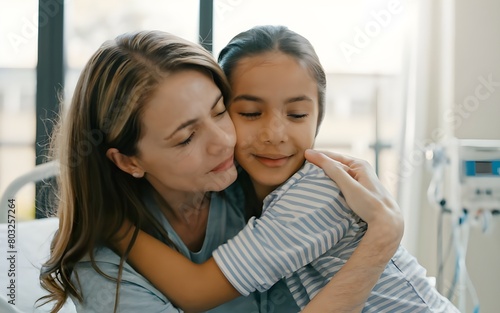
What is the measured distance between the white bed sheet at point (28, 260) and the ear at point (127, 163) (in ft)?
1.61

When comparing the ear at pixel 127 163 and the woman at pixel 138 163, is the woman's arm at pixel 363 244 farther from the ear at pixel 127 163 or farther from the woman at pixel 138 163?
the ear at pixel 127 163

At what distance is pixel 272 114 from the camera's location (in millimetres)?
1293

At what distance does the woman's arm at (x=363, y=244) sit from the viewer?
111 cm

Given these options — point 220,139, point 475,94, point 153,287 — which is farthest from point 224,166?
point 475,94

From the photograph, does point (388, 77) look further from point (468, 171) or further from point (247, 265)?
point (247, 265)

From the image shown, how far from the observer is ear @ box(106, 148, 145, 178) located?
1252mm

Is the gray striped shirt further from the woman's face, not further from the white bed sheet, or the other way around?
the white bed sheet

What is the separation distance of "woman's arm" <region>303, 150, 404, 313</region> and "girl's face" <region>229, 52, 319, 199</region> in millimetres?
100

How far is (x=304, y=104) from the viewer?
4.33ft

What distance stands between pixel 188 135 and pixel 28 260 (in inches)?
34.9

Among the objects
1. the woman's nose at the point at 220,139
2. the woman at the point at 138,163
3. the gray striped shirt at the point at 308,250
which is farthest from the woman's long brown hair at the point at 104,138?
the gray striped shirt at the point at 308,250

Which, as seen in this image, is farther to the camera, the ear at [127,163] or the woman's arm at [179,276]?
the ear at [127,163]

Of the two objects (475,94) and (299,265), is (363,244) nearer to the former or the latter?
(299,265)

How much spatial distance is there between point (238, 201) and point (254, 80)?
0.35m
